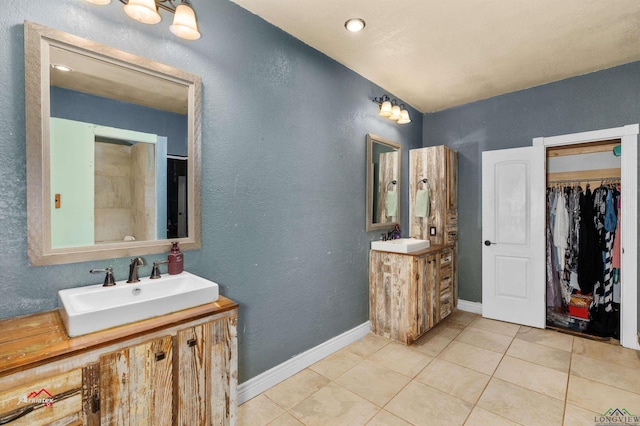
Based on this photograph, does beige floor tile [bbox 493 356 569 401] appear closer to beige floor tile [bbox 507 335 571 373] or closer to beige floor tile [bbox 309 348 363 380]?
beige floor tile [bbox 507 335 571 373]

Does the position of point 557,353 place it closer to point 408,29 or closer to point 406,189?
point 406,189

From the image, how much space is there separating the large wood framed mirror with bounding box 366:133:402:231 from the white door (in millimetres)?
1083

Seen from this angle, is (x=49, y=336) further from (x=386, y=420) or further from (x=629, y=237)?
(x=629, y=237)

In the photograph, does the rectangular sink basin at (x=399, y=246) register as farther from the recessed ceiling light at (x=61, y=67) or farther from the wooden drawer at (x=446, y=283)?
the recessed ceiling light at (x=61, y=67)

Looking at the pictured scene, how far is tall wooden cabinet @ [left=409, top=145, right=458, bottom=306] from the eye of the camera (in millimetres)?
3533

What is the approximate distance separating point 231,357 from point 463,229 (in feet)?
11.0

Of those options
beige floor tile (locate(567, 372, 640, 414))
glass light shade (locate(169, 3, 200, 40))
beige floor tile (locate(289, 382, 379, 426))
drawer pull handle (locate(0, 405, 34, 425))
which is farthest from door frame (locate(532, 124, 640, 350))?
drawer pull handle (locate(0, 405, 34, 425))

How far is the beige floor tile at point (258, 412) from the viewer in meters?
1.82

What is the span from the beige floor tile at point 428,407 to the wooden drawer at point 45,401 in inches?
67.3

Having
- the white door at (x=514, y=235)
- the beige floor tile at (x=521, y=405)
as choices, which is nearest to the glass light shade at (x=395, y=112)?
the white door at (x=514, y=235)

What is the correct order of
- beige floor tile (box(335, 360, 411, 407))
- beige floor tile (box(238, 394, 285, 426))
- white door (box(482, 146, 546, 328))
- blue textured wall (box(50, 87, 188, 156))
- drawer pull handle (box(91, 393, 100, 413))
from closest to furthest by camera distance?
drawer pull handle (box(91, 393, 100, 413)) → blue textured wall (box(50, 87, 188, 156)) → beige floor tile (box(238, 394, 285, 426)) → beige floor tile (box(335, 360, 411, 407)) → white door (box(482, 146, 546, 328))

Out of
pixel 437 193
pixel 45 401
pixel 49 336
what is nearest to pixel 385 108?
pixel 437 193

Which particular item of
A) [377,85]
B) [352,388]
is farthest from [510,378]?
[377,85]

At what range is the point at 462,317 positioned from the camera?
11.7ft
